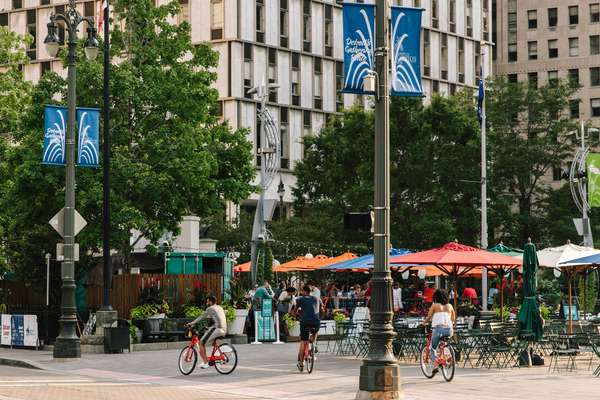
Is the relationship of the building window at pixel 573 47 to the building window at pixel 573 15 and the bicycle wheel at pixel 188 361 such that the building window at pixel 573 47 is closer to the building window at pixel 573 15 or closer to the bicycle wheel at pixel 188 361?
the building window at pixel 573 15

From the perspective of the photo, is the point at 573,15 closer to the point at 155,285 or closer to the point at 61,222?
the point at 155,285

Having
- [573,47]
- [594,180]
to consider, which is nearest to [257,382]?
[594,180]

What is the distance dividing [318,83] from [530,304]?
6146 cm

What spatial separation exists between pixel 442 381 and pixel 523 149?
44.3 metres

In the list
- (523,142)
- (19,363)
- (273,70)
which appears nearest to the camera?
(19,363)

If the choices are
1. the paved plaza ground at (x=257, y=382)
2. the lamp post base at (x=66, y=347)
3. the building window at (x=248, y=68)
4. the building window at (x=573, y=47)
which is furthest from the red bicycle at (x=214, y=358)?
the building window at (x=573, y=47)

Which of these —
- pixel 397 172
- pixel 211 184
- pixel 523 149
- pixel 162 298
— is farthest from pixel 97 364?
pixel 523 149

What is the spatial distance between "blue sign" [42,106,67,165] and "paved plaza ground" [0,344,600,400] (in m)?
5.12

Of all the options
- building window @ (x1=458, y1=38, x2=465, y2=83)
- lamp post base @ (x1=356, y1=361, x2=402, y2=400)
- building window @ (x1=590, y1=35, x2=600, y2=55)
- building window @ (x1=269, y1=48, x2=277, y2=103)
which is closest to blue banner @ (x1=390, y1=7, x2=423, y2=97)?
lamp post base @ (x1=356, y1=361, x2=402, y2=400)

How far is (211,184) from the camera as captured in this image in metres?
40.2

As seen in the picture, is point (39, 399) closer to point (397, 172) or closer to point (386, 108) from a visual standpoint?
point (386, 108)

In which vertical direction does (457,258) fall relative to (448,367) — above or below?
above

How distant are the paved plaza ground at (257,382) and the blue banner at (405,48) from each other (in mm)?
5302

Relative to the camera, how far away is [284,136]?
85938 millimetres
